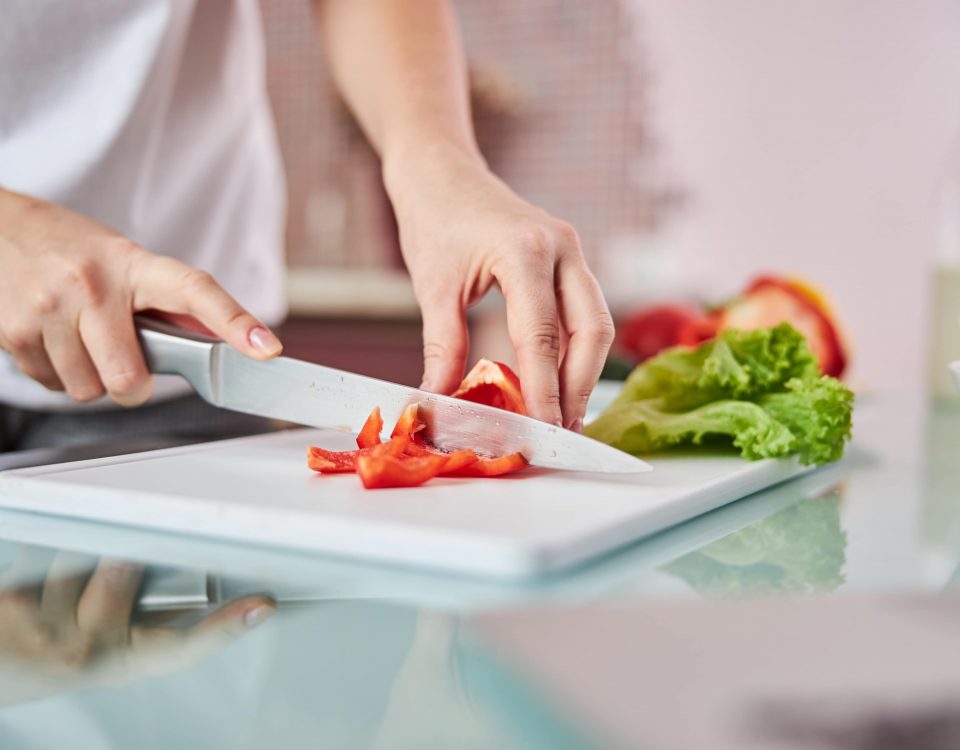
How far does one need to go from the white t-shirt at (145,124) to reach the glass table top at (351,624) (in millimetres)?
772

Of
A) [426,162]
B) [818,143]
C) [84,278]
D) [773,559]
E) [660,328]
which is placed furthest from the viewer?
[818,143]

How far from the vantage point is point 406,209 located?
139cm

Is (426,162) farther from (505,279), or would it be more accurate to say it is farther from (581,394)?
(581,394)

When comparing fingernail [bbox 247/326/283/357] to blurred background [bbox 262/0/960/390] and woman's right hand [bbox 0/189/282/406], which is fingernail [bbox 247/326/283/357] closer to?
woman's right hand [bbox 0/189/282/406]

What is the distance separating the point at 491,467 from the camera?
3.51 ft

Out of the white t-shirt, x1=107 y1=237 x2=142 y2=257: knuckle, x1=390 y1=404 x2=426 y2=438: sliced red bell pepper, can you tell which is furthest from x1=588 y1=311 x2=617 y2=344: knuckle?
the white t-shirt

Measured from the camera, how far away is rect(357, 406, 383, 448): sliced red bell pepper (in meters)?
1.13

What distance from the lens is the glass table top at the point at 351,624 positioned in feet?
1.52

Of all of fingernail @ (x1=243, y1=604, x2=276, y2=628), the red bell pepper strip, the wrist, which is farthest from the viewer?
the wrist

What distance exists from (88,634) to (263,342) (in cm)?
62

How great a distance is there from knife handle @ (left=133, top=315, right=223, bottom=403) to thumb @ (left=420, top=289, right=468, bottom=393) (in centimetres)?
26

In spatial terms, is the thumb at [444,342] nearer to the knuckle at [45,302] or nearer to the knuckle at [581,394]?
the knuckle at [581,394]

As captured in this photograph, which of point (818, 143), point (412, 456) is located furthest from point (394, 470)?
point (818, 143)

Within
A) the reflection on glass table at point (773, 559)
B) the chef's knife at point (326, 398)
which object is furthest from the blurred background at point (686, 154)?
the reflection on glass table at point (773, 559)
